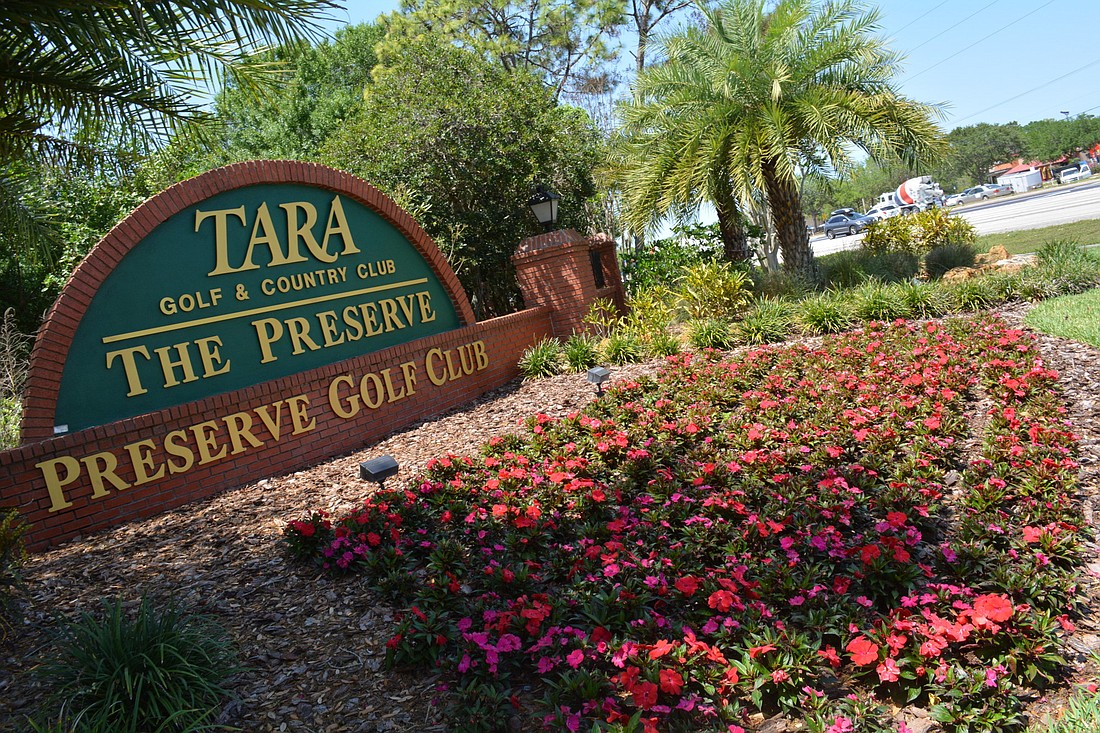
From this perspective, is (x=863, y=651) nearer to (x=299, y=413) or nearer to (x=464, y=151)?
(x=299, y=413)

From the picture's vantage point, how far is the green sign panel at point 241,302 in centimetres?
600

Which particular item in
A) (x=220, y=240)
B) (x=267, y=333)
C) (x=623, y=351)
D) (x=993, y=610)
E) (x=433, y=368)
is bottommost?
(x=993, y=610)

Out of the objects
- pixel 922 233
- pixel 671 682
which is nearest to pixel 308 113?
pixel 922 233

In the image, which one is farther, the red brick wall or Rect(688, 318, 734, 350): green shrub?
Rect(688, 318, 734, 350): green shrub

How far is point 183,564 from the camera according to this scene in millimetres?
4598

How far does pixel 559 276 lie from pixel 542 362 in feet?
6.55

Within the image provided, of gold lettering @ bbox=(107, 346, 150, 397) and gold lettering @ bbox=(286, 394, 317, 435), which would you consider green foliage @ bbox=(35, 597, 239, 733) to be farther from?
gold lettering @ bbox=(286, 394, 317, 435)

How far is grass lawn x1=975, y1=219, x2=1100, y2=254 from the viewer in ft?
51.2

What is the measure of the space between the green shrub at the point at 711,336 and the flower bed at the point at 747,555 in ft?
6.85

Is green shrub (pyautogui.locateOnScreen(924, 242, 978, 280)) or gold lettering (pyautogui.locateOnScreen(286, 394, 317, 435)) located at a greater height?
gold lettering (pyautogui.locateOnScreen(286, 394, 317, 435))

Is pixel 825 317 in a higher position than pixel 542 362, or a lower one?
lower

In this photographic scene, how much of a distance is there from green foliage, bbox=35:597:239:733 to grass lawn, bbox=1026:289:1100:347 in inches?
303

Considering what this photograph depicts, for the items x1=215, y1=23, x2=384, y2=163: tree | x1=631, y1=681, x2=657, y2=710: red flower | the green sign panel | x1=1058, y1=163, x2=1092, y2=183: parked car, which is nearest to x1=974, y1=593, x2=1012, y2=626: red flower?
x1=631, y1=681, x2=657, y2=710: red flower

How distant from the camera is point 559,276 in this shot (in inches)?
416
